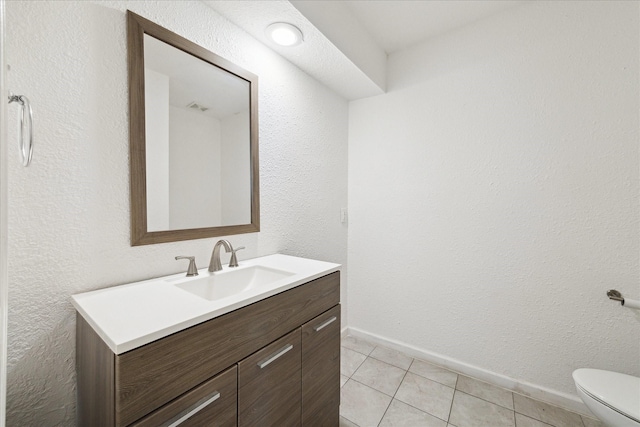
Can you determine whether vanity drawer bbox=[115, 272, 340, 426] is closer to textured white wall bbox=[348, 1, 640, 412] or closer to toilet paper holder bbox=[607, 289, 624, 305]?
textured white wall bbox=[348, 1, 640, 412]

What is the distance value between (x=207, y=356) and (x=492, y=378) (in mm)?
1933

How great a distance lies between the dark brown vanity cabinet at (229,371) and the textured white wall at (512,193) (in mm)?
1077

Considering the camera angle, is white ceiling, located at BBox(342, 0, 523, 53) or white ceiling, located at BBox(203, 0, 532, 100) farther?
white ceiling, located at BBox(342, 0, 523, 53)

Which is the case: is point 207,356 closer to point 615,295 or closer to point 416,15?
point 615,295

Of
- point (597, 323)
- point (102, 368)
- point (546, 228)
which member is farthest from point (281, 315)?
point (597, 323)

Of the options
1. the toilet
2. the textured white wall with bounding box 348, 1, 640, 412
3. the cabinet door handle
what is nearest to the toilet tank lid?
the toilet

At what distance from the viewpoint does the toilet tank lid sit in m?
1.08

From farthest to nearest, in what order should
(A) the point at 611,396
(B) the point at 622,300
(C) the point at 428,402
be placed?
(C) the point at 428,402
(B) the point at 622,300
(A) the point at 611,396

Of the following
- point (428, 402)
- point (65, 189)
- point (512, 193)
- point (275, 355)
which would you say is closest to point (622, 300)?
point (512, 193)

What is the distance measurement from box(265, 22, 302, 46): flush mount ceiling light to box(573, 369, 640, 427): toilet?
229 cm

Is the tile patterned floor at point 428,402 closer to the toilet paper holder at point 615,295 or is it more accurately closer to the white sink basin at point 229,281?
the toilet paper holder at point 615,295

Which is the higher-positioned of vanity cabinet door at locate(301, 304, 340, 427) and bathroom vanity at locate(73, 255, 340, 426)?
bathroom vanity at locate(73, 255, 340, 426)

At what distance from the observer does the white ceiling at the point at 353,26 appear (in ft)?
4.40

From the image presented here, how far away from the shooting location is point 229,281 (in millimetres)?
1274
